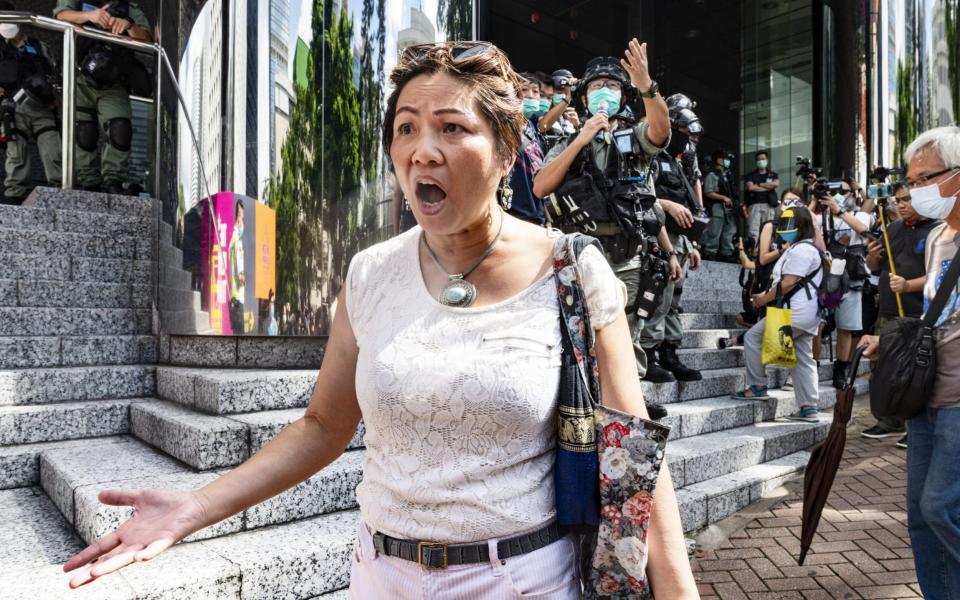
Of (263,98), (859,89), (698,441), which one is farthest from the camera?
(859,89)

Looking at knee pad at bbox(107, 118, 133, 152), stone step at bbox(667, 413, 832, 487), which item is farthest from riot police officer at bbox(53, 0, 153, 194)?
stone step at bbox(667, 413, 832, 487)

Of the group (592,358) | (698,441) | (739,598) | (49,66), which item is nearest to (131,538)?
(592,358)

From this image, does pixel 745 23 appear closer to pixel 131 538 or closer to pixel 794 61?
pixel 794 61

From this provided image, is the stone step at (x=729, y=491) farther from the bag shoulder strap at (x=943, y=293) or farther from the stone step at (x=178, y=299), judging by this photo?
the stone step at (x=178, y=299)

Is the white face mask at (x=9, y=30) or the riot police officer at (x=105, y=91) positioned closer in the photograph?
the white face mask at (x=9, y=30)

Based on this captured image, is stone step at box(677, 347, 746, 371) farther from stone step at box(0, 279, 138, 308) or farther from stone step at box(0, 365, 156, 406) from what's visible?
stone step at box(0, 279, 138, 308)

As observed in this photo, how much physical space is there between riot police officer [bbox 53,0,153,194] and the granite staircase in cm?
104

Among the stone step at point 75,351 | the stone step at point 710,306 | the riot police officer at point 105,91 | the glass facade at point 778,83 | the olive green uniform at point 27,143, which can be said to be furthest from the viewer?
the glass facade at point 778,83

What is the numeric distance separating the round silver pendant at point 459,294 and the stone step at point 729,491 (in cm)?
298

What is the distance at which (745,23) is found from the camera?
18.6 meters

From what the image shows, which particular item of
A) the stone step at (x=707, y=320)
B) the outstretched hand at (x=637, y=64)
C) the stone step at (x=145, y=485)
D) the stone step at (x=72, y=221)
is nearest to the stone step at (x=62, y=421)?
the stone step at (x=145, y=485)

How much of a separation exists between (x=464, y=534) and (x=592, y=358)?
1.28 ft

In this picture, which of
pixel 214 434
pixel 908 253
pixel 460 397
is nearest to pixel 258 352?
pixel 214 434

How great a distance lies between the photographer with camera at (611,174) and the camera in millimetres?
4238
